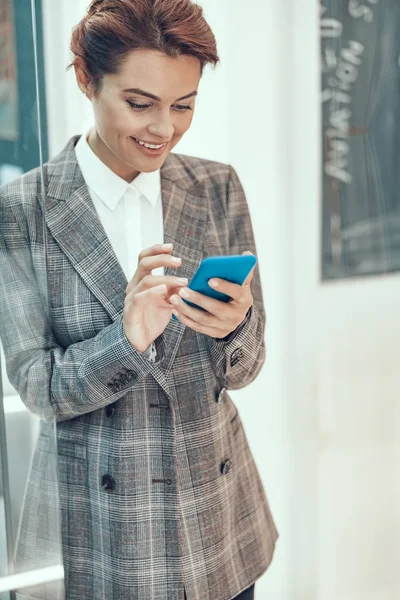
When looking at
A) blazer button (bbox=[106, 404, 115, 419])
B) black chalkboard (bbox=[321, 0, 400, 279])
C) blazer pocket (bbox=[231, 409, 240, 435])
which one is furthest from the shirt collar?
black chalkboard (bbox=[321, 0, 400, 279])

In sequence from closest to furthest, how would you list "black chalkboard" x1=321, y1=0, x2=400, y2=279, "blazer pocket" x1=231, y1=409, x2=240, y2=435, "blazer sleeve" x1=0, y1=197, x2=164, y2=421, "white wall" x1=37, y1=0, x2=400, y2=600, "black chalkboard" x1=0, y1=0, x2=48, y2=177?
"black chalkboard" x1=0, y1=0, x2=48, y2=177
"blazer sleeve" x1=0, y1=197, x2=164, y2=421
"blazer pocket" x1=231, y1=409, x2=240, y2=435
"white wall" x1=37, y1=0, x2=400, y2=600
"black chalkboard" x1=321, y1=0, x2=400, y2=279

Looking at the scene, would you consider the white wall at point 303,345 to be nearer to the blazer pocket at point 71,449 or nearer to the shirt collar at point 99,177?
the shirt collar at point 99,177

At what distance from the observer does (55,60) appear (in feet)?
3.83

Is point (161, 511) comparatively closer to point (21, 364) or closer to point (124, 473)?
point (124, 473)

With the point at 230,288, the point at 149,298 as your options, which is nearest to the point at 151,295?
the point at 149,298

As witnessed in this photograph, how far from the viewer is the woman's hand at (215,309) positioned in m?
1.06

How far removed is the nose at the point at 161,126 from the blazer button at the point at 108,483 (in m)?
0.54

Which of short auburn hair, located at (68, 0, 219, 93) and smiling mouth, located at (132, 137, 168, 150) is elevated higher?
short auburn hair, located at (68, 0, 219, 93)

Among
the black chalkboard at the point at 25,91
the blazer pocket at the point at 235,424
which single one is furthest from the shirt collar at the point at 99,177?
the blazer pocket at the point at 235,424

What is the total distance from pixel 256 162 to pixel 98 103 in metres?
0.68

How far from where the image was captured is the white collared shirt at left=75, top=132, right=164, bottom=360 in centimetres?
124

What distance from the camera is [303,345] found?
6.33 feet

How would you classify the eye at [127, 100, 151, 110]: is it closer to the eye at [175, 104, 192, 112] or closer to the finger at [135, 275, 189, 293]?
the eye at [175, 104, 192, 112]

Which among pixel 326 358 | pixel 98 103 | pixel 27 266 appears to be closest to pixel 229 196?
pixel 98 103
